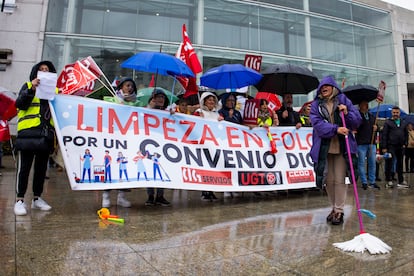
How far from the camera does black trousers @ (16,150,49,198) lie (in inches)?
156

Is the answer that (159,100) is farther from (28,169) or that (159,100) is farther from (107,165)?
(28,169)

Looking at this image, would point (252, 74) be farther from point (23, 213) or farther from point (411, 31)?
point (411, 31)

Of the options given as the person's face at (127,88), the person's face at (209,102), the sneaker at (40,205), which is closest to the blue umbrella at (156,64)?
the person's face at (127,88)

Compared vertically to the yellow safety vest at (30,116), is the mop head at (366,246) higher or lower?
lower

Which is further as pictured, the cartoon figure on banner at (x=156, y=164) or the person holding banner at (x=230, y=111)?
the person holding banner at (x=230, y=111)

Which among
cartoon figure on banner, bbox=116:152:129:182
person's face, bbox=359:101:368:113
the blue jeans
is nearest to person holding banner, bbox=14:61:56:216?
cartoon figure on banner, bbox=116:152:129:182

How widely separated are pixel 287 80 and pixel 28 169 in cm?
530

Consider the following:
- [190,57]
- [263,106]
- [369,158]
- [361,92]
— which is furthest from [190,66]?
[369,158]

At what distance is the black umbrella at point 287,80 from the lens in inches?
260

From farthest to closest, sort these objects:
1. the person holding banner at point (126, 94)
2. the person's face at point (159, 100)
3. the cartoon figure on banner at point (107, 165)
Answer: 1. the person's face at point (159, 100)
2. the person holding banner at point (126, 94)
3. the cartoon figure on banner at point (107, 165)

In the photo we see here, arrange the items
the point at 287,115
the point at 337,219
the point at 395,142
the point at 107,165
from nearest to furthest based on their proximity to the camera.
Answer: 1. the point at 337,219
2. the point at 107,165
3. the point at 287,115
4. the point at 395,142

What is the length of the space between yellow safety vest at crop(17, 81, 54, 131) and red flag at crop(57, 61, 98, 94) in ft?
4.65

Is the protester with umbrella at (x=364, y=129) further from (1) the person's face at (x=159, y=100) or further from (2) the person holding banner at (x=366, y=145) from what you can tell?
(1) the person's face at (x=159, y=100)

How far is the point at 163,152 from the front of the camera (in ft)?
15.3
